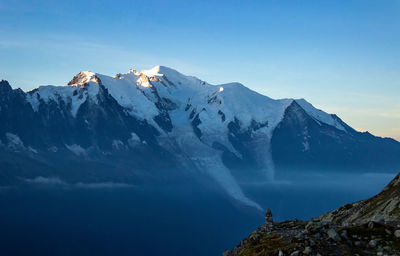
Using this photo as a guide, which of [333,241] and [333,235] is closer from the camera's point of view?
[333,241]

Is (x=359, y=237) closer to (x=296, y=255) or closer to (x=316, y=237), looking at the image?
(x=316, y=237)

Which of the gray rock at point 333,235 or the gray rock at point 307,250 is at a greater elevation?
the gray rock at point 333,235

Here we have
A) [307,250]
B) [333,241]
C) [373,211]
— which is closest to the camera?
[307,250]

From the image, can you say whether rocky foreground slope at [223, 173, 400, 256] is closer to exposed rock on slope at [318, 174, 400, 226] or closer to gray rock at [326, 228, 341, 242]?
gray rock at [326, 228, 341, 242]

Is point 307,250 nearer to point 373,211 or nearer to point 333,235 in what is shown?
point 333,235

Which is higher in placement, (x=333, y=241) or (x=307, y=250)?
(x=333, y=241)

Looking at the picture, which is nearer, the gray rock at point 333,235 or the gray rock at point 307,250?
the gray rock at point 307,250

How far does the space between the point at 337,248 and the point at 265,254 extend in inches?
307

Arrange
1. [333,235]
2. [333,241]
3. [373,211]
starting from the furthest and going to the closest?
[373,211] < [333,235] < [333,241]

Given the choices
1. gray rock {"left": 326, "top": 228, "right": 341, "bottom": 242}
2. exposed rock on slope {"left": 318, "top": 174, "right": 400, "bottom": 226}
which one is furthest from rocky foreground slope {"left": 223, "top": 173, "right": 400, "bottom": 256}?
exposed rock on slope {"left": 318, "top": 174, "right": 400, "bottom": 226}

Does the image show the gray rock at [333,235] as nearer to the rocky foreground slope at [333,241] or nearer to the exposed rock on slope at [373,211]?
the rocky foreground slope at [333,241]

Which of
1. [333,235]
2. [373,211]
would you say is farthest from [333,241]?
[373,211]

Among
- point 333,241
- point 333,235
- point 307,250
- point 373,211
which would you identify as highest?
point 333,235

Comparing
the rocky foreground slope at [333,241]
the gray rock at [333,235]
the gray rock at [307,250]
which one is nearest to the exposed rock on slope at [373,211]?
the rocky foreground slope at [333,241]
